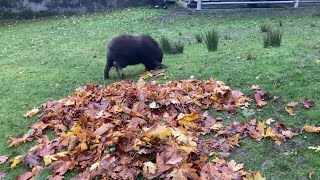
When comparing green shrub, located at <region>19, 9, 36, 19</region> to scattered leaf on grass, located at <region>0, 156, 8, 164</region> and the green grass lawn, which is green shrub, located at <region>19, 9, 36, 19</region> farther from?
scattered leaf on grass, located at <region>0, 156, 8, 164</region>

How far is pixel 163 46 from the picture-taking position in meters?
9.60

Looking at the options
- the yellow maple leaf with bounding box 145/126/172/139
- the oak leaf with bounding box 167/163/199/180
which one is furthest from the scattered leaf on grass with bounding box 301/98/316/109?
the oak leaf with bounding box 167/163/199/180

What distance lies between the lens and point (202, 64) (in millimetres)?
8148

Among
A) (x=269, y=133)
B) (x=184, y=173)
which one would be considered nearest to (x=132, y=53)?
(x=269, y=133)

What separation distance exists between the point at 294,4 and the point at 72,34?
875cm

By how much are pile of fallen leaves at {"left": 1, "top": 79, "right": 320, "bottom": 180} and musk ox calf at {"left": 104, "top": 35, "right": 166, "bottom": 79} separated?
125cm

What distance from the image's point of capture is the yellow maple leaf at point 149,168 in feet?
13.9

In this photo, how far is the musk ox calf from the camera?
7.74 m

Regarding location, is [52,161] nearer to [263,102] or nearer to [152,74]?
[263,102]

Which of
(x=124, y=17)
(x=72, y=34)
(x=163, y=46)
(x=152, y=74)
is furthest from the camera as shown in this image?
(x=124, y=17)

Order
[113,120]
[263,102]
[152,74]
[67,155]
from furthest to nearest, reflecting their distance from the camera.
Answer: [152,74] → [263,102] → [113,120] → [67,155]

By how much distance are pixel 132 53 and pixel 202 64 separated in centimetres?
126

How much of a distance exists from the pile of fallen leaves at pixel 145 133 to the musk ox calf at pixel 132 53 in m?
1.25

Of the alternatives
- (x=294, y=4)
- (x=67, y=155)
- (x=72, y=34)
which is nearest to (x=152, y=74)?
(x=67, y=155)
